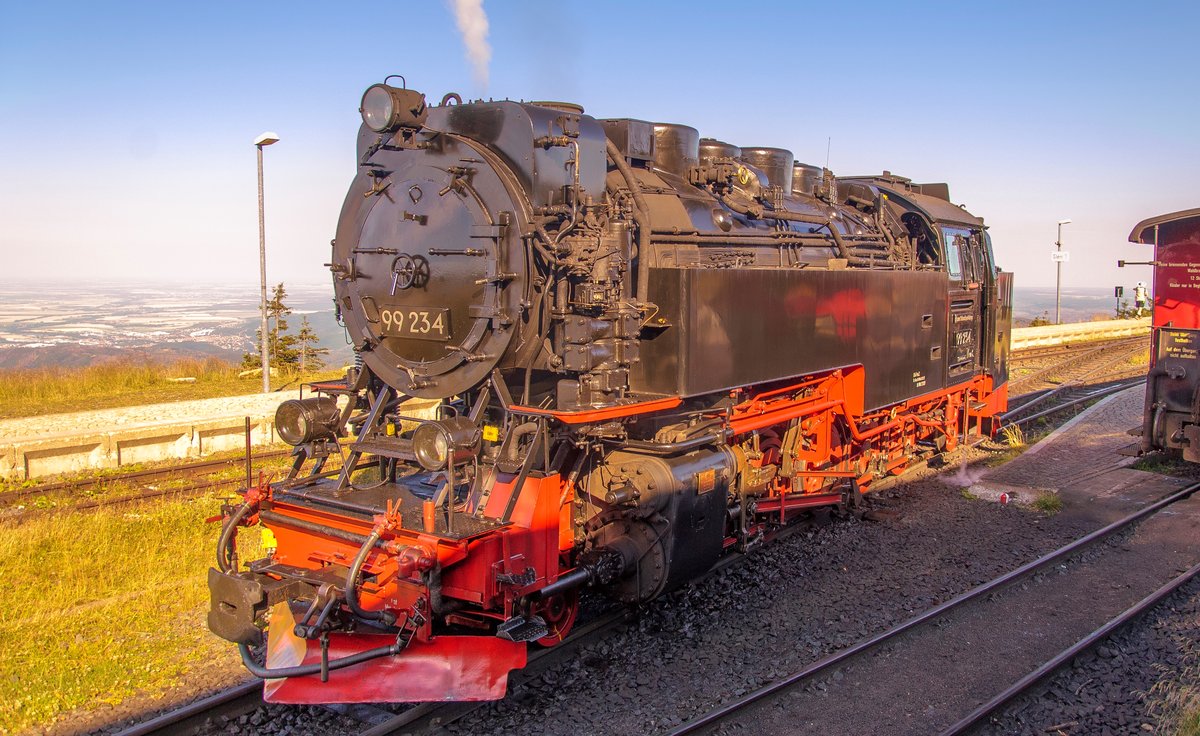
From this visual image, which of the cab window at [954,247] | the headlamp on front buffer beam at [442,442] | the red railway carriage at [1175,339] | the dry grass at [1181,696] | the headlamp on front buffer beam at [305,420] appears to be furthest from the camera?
the cab window at [954,247]

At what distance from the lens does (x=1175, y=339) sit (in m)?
9.96

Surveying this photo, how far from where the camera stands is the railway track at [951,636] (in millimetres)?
4566

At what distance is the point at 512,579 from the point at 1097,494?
7.16 meters

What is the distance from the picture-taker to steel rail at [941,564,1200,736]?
179 inches

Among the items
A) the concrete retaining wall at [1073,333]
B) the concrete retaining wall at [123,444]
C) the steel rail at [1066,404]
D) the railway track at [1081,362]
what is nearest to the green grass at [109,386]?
the concrete retaining wall at [123,444]

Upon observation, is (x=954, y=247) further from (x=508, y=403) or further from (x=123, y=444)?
(x=123, y=444)

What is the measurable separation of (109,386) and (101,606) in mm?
11275

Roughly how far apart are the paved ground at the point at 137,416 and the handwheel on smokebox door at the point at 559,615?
690 centimetres

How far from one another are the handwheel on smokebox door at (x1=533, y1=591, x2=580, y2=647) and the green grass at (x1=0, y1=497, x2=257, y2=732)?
2.04m

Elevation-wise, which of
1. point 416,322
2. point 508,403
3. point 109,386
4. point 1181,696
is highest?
point 416,322

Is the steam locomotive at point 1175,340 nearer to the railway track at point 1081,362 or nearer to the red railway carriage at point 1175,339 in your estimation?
the red railway carriage at point 1175,339

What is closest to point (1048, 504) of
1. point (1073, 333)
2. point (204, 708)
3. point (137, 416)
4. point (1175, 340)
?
point (1175, 340)

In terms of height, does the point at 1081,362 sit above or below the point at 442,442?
below

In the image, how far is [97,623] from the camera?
5914 mm
